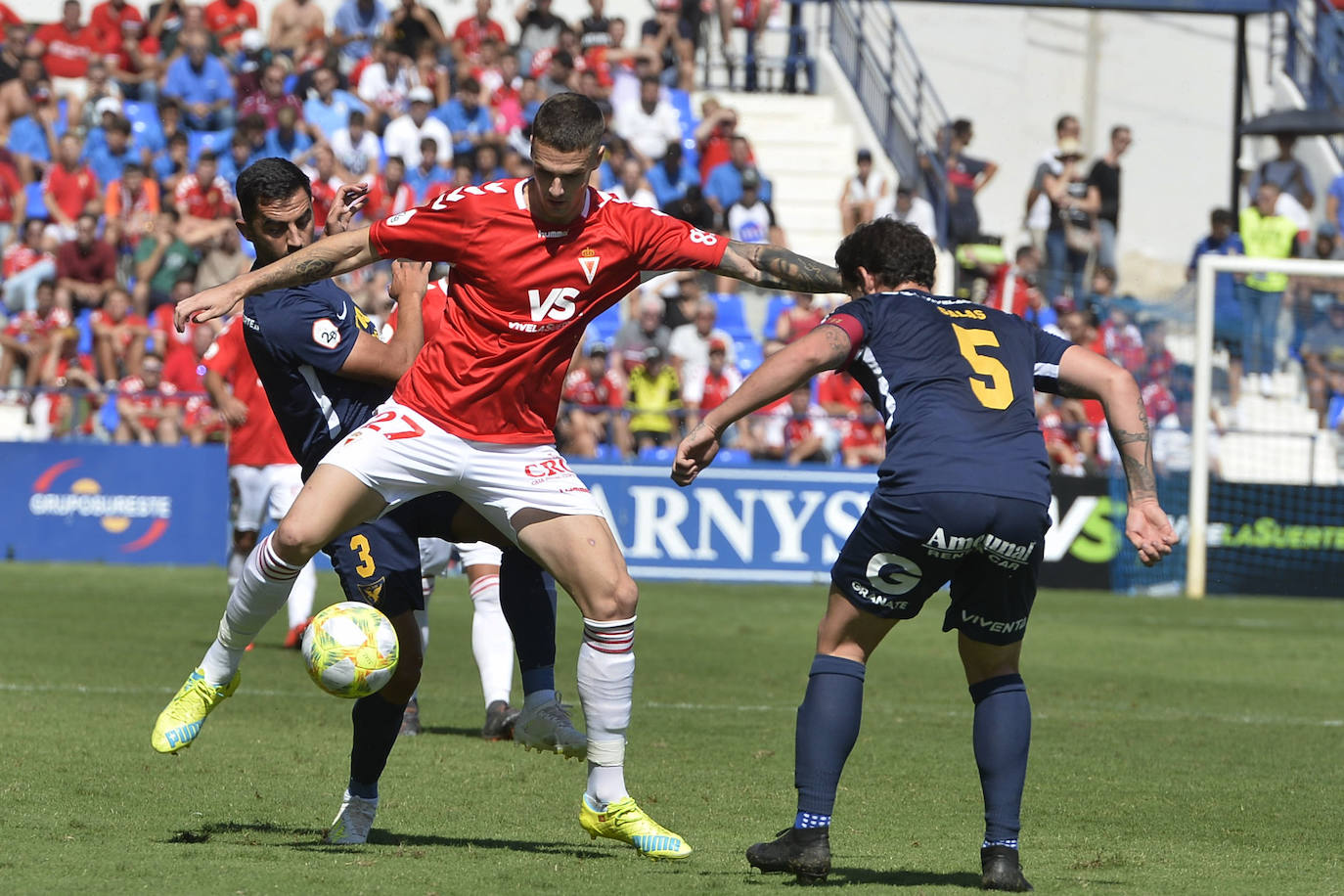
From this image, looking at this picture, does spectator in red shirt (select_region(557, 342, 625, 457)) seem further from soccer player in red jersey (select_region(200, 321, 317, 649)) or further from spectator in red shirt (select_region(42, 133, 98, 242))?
spectator in red shirt (select_region(42, 133, 98, 242))

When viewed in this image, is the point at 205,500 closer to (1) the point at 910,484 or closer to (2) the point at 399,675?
(2) the point at 399,675

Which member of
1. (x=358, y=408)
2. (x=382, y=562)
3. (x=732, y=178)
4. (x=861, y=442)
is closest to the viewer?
(x=382, y=562)

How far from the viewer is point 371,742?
6.35 metres

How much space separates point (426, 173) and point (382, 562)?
1624 cm

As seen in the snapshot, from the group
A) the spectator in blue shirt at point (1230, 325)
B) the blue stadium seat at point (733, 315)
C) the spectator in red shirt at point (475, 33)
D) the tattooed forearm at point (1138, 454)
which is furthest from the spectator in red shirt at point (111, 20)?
the tattooed forearm at point (1138, 454)

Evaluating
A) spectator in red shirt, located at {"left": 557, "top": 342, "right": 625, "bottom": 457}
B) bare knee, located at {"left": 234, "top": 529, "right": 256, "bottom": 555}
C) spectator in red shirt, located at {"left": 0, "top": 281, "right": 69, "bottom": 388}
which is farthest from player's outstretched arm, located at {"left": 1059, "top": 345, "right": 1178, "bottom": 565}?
spectator in red shirt, located at {"left": 0, "top": 281, "right": 69, "bottom": 388}

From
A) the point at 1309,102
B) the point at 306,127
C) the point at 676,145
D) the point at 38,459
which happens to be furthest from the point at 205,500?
the point at 1309,102

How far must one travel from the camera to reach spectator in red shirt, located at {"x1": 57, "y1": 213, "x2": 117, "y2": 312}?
2008 centimetres

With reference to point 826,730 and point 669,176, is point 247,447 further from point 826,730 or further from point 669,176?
point 669,176

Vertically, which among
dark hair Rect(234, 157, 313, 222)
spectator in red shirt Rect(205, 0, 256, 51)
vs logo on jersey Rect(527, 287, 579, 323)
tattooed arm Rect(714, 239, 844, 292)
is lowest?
vs logo on jersey Rect(527, 287, 579, 323)

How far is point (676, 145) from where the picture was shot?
23.3 m

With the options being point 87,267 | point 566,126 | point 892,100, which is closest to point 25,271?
point 87,267

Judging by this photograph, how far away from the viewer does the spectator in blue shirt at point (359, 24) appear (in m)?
24.6

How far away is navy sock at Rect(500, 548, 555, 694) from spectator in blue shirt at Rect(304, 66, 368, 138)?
→ 54.4 feet
